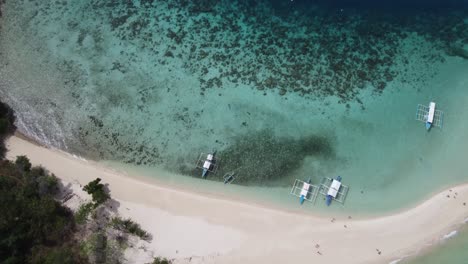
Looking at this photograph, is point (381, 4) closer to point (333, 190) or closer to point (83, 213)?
point (333, 190)

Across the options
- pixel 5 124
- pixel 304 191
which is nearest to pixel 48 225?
pixel 5 124

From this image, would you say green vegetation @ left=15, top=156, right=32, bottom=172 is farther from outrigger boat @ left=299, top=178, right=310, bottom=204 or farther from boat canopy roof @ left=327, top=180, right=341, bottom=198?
boat canopy roof @ left=327, top=180, right=341, bottom=198

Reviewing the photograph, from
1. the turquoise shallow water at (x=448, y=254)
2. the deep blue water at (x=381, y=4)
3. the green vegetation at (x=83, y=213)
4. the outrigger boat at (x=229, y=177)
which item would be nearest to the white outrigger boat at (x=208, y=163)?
the outrigger boat at (x=229, y=177)

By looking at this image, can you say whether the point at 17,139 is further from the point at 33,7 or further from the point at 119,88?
the point at 33,7

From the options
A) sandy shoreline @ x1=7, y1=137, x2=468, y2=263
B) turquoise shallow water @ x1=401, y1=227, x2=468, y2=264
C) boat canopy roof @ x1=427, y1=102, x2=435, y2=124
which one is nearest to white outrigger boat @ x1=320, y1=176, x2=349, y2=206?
sandy shoreline @ x1=7, y1=137, x2=468, y2=263

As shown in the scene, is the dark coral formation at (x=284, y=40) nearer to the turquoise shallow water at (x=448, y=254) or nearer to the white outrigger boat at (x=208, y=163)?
the white outrigger boat at (x=208, y=163)

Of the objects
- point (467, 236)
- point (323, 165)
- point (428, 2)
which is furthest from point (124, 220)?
point (428, 2)
